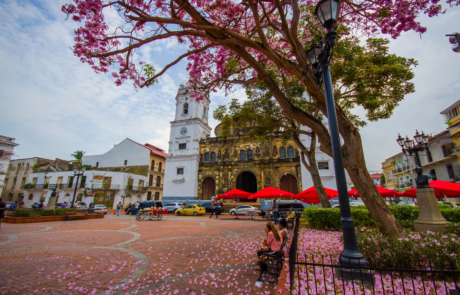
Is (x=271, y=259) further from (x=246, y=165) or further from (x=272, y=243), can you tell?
(x=246, y=165)

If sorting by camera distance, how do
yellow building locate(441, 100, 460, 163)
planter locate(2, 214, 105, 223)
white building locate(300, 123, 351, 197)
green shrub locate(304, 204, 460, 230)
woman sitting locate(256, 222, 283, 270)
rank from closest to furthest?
woman sitting locate(256, 222, 283, 270) → green shrub locate(304, 204, 460, 230) → planter locate(2, 214, 105, 223) → yellow building locate(441, 100, 460, 163) → white building locate(300, 123, 351, 197)

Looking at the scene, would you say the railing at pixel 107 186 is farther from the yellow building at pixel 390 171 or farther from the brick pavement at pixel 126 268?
the yellow building at pixel 390 171

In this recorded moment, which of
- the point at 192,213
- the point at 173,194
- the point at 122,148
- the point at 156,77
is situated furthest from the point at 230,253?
the point at 122,148

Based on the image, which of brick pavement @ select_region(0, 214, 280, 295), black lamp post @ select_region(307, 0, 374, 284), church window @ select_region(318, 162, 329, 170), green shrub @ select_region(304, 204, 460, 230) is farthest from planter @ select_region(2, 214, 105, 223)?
church window @ select_region(318, 162, 329, 170)

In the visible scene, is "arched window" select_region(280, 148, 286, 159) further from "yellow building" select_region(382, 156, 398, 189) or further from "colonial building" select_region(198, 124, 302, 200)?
"yellow building" select_region(382, 156, 398, 189)

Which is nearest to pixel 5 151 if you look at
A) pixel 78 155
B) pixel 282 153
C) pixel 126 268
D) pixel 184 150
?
pixel 78 155

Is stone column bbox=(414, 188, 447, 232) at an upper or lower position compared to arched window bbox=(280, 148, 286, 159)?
lower

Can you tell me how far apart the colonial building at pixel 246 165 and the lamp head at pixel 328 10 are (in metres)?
24.5

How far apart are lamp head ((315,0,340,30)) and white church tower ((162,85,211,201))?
96.6 ft

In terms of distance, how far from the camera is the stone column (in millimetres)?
6950

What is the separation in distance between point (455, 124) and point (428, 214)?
80.6ft

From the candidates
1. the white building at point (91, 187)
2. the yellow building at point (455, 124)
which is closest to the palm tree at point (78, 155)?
the white building at point (91, 187)

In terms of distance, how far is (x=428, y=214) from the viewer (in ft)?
24.2

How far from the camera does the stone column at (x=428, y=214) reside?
6950mm
